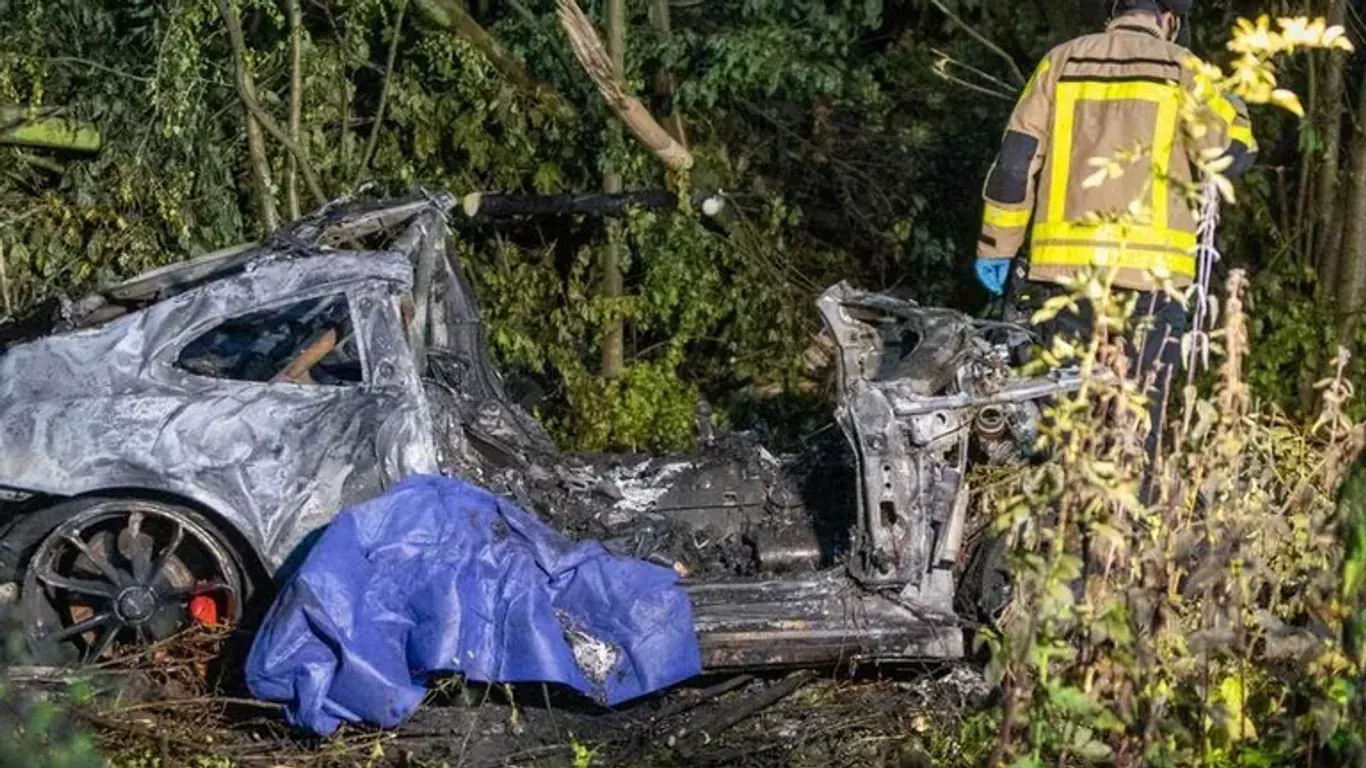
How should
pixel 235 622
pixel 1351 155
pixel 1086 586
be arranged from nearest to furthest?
1. pixel 1086 586
2. pixel 235 622
3. pixel 1351 155

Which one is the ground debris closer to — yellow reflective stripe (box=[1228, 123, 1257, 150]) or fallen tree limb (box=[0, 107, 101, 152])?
yellow reflective stripe (box=[1228, 123, 1257, 150])

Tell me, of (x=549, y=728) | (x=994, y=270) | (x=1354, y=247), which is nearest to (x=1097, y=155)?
(x=994, y=270)

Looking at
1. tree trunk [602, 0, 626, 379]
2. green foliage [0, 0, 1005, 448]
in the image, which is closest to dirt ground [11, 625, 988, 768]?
green foliage [0, 0, 1005, 448]

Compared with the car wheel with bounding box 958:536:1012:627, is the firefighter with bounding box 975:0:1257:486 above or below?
above

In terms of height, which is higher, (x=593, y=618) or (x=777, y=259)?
(x=777, y=259)

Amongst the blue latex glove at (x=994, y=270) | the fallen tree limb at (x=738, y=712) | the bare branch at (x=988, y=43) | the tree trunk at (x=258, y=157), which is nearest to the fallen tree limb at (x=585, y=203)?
the tree trunk at (x=258, y=157)

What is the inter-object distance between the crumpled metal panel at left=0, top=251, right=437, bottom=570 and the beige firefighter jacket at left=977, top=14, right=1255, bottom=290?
2.20 m

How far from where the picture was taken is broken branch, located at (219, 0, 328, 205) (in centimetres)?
1005

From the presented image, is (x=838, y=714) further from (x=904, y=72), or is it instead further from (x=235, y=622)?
(x=904, y=72)

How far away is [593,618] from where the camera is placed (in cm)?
671

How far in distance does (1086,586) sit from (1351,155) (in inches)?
225

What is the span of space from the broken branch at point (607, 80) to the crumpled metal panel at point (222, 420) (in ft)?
9.84

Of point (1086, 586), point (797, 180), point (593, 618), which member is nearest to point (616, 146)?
point (797, 180)

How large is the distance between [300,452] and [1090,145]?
2886 millimetres
